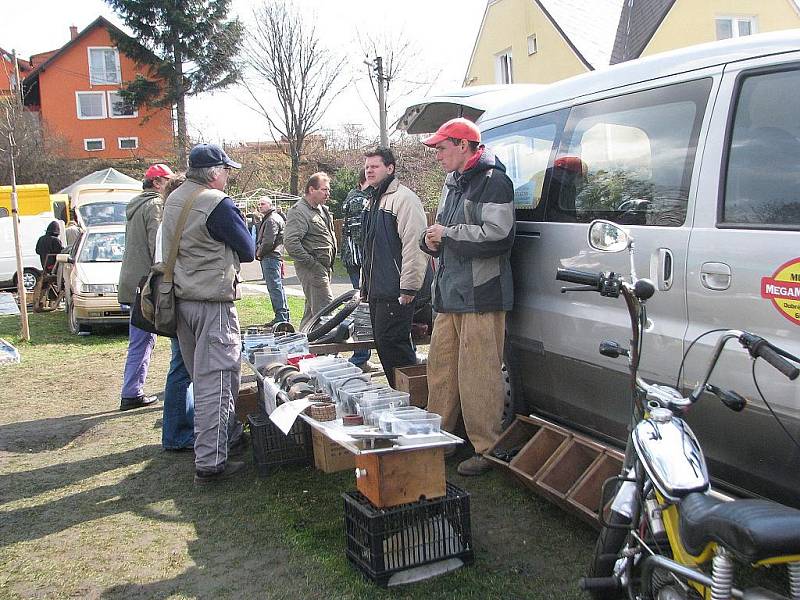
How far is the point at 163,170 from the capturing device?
6.46m

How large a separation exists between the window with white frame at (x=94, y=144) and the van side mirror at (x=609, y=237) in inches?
1833

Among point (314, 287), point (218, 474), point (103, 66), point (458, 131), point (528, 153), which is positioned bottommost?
point (218, 474)

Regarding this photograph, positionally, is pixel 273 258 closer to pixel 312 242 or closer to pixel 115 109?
pixel 312 242

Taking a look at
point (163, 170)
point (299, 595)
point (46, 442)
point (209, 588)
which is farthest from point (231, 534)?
point (163, 170)

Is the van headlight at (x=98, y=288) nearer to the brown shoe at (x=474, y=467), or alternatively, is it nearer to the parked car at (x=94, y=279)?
the parked car at (x=94, y=279)

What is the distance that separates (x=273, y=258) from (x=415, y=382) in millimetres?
5602

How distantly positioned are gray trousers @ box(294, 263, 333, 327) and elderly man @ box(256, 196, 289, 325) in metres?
1.52

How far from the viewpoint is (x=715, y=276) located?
119 inches

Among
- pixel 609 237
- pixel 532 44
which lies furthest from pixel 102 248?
pixel 532 44

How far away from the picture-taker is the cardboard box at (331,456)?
4789mm

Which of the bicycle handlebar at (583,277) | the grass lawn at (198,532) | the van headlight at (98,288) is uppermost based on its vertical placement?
the bicycle handlebar at (583,277)

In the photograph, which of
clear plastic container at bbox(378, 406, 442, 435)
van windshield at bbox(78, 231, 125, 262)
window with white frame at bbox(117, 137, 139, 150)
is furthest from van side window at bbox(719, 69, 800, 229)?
window with white frame at bbox(117, 137, 139, 150)

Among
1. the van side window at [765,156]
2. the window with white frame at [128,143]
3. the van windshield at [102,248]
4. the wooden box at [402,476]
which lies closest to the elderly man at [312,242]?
the van windshield at [102,248]

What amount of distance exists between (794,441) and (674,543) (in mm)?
645
